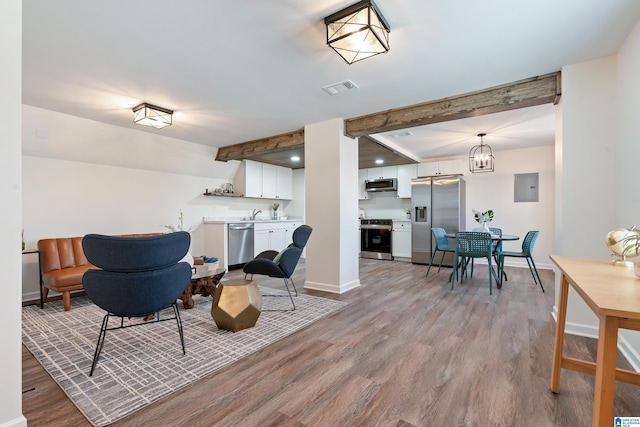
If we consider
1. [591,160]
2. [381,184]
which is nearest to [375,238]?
[381,184]

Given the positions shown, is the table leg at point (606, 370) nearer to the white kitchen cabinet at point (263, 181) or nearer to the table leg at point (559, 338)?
the table leg at point (559, 338)

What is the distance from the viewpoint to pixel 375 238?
22.8 ft

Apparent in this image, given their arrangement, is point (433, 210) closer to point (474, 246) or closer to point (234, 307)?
point (474, 246)

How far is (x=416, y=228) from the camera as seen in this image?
21.0ft

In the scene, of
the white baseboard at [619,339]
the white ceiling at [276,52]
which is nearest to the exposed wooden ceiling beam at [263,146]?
the white ceiling at [276,52]

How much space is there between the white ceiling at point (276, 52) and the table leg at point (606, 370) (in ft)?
6.37

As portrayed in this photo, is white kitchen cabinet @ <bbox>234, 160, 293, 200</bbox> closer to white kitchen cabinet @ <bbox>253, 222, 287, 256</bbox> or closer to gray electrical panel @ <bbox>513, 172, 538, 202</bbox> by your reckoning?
white kitchen cabinet @ <bbox>253, 222, 287, 256</bbox>

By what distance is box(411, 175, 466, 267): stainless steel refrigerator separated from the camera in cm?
601

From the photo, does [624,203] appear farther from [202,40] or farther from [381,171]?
[381,171]

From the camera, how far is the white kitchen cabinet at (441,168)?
6289 millimetres

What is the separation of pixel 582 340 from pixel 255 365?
2.76m

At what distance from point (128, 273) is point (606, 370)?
2431 mm

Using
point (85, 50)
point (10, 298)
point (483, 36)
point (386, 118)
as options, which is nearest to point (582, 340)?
point (483, 36)

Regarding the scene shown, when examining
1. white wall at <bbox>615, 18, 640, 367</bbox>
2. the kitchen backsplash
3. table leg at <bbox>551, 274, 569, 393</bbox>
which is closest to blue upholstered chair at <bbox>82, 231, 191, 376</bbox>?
table leg at <bbox>551, 274, 569, 393</bbox>
